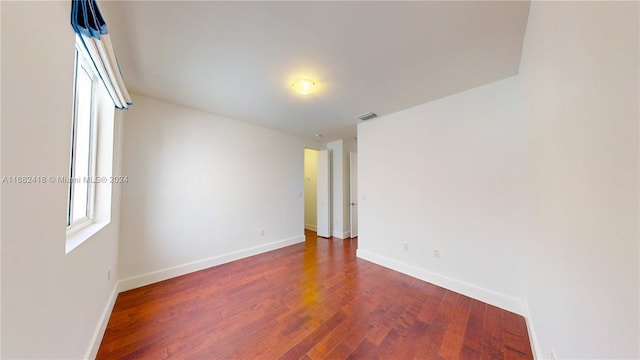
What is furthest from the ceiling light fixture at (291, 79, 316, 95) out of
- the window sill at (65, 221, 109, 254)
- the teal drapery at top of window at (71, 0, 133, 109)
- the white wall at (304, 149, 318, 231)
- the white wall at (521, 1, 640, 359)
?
the white wall at (304, 149, 318, 231)

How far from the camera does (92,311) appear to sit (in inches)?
57.4

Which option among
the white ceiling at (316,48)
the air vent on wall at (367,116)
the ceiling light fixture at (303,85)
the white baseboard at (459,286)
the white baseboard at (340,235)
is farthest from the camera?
the white baseboard at (340,235)

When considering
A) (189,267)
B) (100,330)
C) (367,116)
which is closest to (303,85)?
(367,116)

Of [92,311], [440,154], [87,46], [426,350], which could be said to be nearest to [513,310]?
[426,350]

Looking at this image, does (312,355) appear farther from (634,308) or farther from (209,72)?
(209,72)

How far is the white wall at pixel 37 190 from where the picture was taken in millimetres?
681

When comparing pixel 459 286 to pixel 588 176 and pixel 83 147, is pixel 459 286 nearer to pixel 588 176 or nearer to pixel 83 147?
pixel 588 176

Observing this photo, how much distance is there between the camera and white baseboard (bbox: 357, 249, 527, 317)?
1987 mm

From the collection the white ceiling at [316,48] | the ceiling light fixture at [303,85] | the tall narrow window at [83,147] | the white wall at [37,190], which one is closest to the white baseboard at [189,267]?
the tall narrow window at [83,147]

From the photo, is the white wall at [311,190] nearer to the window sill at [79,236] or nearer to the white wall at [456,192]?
the white wall at [456,192]

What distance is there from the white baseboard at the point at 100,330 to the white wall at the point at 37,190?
0.76 feet

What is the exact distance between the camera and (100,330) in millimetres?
1602

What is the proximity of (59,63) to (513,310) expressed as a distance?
3.79m

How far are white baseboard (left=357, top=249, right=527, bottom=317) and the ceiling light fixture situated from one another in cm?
263
